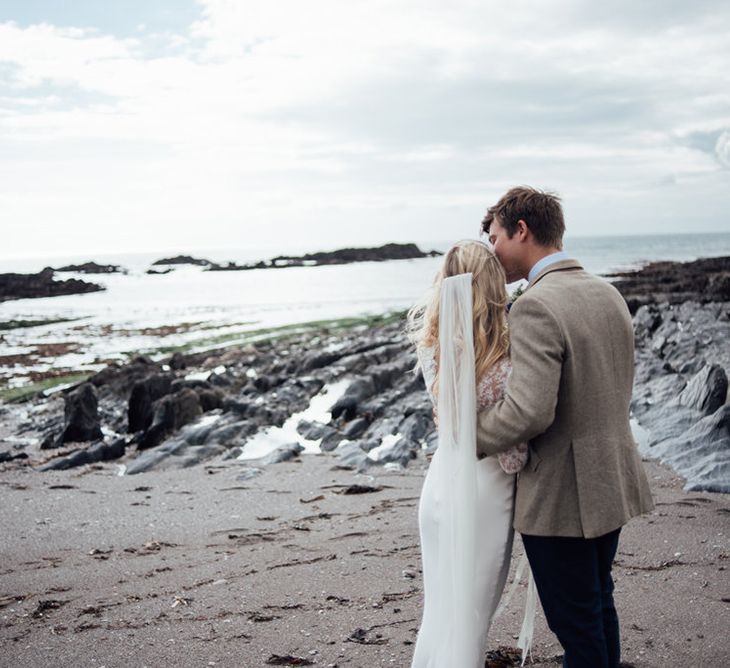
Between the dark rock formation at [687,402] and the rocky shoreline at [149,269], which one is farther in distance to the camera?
the rocky shoreline at [149,269]

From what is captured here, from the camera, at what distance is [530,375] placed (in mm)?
2602

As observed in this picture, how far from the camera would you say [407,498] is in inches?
277

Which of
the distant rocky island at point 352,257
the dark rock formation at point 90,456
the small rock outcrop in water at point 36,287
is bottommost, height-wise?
the dark rock formation at point 90,456

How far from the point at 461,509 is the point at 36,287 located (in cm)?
5772

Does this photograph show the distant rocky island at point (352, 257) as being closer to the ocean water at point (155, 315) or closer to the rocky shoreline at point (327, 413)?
the ocean water at point (155, 315)

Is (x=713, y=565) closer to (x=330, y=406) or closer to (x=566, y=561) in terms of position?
(x=566, y=561)

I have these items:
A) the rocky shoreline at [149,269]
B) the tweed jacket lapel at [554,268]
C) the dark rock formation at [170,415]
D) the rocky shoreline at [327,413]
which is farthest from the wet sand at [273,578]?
the rocky shoreline at [149,269]

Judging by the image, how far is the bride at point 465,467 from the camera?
2.82 meters

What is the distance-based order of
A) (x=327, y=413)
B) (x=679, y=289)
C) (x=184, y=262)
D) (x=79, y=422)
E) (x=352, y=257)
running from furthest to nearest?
(x=184, y=262) < (x=352, y=257) < (x=679, y=289) < (x=327, y=413) < (x=79, y=422)

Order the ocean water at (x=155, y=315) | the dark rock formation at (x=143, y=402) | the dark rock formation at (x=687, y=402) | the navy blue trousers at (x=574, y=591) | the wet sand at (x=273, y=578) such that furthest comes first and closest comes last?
the ocean water at (x=155, y=315) → the dark rock formation at (x=143, y=402) → the dark rock formation at (x=687, y=402) → the wet sand at (x=273, y=578) → the navy blue trousers at (x=574, y=591)

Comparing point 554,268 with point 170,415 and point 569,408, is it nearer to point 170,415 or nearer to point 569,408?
point 569,408

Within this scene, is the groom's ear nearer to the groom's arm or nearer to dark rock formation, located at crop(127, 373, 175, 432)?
the groom's arm

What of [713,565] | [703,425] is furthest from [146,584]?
[703,425]

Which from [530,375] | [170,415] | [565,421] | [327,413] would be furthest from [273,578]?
[170,415]
